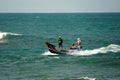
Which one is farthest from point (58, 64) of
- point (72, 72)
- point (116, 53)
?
point (116, 53)

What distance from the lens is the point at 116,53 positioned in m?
38.8

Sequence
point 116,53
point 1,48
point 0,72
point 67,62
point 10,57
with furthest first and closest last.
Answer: point 1,48 → point 116,53 → point 10,57 → point 67,62 → point 0,72

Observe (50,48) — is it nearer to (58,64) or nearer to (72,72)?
(58,64)

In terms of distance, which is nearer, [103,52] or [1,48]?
[103,52]

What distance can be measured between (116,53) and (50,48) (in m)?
6.65

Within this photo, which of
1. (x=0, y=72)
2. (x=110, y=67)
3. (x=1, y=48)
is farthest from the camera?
(x=1, y=48)

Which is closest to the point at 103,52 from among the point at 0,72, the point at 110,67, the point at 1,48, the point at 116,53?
the point at 116,53

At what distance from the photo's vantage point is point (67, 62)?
3353 centimetres

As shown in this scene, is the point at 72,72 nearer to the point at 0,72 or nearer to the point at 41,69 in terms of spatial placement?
the point at 41,69

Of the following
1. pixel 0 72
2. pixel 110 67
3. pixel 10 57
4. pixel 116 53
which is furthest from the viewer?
pixel 116 53

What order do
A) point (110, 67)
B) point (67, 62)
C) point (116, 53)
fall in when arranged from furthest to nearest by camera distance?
point (116, 53), point (67, 62), point (110, 67)

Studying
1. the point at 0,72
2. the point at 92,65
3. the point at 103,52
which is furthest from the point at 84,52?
the point at 0,72

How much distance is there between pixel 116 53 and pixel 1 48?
12.4 meters

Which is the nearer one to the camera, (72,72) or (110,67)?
(72,72)
